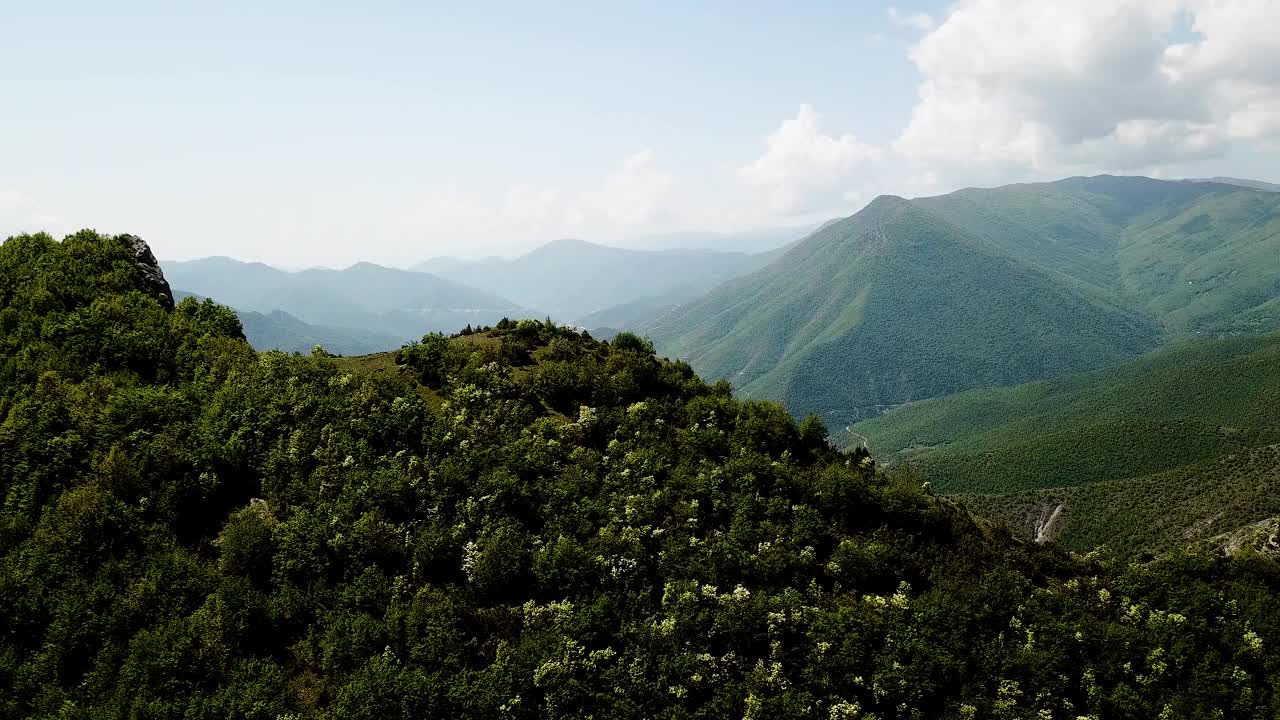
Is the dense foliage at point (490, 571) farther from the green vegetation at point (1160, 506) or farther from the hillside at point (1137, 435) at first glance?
the hillside at point (1137, 435)

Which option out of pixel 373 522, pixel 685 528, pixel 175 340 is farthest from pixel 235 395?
pixel 685 528

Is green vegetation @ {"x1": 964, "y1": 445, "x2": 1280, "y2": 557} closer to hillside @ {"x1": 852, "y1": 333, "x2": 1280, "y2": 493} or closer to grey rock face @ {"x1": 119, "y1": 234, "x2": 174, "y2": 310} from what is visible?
hillside @ {"x1": 852, "y1": 333, "x2": 1280, "y2": 493}

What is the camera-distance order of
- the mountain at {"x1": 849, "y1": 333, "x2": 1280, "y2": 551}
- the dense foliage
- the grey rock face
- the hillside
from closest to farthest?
the dense foliage
the grey rock face
the mountain at {"x1": 849, "y1": 333, "x2": 1280, "y2": 551}
the hillside

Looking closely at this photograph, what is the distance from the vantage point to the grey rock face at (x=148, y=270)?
1756 inches

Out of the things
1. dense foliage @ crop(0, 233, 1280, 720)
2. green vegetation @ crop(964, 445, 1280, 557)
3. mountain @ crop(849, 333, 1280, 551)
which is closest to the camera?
dense foliage @ crop(0, 233, 1280, 720)

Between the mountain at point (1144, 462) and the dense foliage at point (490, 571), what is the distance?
221 feet

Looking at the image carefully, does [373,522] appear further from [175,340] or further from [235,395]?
[175,340]

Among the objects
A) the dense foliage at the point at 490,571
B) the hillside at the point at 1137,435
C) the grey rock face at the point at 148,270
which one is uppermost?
the grey rock face at the point at 148,270

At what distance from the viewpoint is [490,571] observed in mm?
27359

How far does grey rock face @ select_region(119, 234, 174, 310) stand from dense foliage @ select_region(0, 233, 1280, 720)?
5.47m

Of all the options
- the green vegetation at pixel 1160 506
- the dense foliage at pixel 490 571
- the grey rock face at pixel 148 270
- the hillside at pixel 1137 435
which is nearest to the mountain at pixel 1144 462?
the green vegetation at pixel 1160 506

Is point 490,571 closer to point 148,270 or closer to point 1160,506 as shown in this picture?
point 148,270

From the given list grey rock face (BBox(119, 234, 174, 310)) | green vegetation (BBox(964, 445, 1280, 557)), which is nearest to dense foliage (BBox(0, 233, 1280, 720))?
grey rock face (BBox(119, 234, 174, 310))

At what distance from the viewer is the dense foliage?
77.8ft
